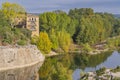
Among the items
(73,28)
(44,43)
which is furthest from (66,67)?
(73,28)

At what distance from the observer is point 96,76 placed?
36469mm

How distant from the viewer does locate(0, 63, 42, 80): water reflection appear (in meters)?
42.2

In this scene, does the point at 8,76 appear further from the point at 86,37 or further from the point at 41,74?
the point at 86,37

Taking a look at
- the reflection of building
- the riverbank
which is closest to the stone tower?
the reflection of building

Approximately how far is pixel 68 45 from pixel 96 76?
37617 mm

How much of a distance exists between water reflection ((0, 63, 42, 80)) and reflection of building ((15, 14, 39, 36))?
2708 centimetres

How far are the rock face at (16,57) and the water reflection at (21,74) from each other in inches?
61.1

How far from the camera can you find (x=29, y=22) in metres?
77.7

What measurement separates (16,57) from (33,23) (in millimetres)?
26187

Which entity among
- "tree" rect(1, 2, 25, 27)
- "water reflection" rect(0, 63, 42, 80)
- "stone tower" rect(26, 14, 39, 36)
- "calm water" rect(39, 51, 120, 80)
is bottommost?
"calm water" rect(39, 51, 120, 80)

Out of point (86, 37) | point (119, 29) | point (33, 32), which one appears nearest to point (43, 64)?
point (33, 32)

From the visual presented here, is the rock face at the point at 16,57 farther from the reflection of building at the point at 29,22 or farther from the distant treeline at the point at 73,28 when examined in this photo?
the reflection of building at the point at 29,22

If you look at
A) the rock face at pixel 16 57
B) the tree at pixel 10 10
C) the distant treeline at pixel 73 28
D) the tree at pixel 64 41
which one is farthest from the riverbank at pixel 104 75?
the tree at pixel 10 10

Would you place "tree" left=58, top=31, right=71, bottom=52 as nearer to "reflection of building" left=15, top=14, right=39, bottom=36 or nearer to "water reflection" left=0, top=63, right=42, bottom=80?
"reflection of building" left=15, top=14, right=39, bottom=36
